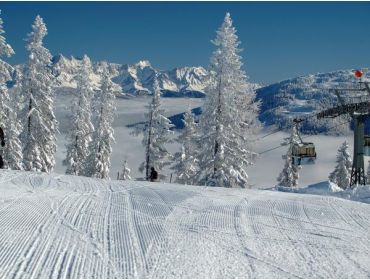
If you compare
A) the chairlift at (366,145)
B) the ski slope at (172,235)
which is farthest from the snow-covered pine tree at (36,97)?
the chairlift at (366,145)

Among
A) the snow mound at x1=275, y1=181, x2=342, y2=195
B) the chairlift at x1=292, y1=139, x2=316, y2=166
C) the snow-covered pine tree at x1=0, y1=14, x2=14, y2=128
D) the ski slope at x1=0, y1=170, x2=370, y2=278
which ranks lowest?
the ski slope at x1=0, y1=170, x2=370, y2=278

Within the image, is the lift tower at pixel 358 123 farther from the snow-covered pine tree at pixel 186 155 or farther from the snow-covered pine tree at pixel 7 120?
the snow-covered pine tree at pixel 7 120

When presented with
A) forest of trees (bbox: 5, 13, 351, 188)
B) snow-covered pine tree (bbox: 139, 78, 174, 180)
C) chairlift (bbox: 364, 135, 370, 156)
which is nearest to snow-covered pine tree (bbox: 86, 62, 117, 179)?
forest of trees (bbox: 5, 13, 351, 188)

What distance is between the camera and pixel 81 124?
138ft

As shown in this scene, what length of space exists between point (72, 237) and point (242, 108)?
27675 millimetres

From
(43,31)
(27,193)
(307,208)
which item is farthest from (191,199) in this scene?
(43,31)

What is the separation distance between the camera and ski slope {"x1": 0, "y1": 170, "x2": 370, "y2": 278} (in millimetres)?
7965

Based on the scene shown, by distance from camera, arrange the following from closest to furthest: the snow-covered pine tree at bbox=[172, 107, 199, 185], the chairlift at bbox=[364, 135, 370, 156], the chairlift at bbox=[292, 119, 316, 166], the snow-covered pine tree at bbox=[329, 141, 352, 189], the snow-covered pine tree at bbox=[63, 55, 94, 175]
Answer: the chairlift at bbox=[364, 135, 370, 156] < the chairlift at bbox=[292, 119, 316, 166] < the snow-covered pine tree at bbox=[63, 55, 94, 175] < the snow-covered pine tree at bbox=[172, 107, 199, 185] < the snow-covered pine tree at bbox=[329, 141, 352, 189]

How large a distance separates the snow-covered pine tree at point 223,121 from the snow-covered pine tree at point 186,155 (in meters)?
11.2

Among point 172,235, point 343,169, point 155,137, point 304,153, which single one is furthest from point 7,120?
point 343,169

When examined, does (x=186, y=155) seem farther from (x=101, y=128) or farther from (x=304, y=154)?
(x=304, y=154)

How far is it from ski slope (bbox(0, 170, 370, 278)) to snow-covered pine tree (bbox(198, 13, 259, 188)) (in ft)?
53.0

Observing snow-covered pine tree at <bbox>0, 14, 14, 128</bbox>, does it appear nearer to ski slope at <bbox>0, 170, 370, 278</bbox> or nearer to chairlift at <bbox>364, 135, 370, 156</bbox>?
ski slope at <bbox>0, 170, 370, 278</bbox>

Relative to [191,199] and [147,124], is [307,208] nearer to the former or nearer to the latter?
[191,199]
